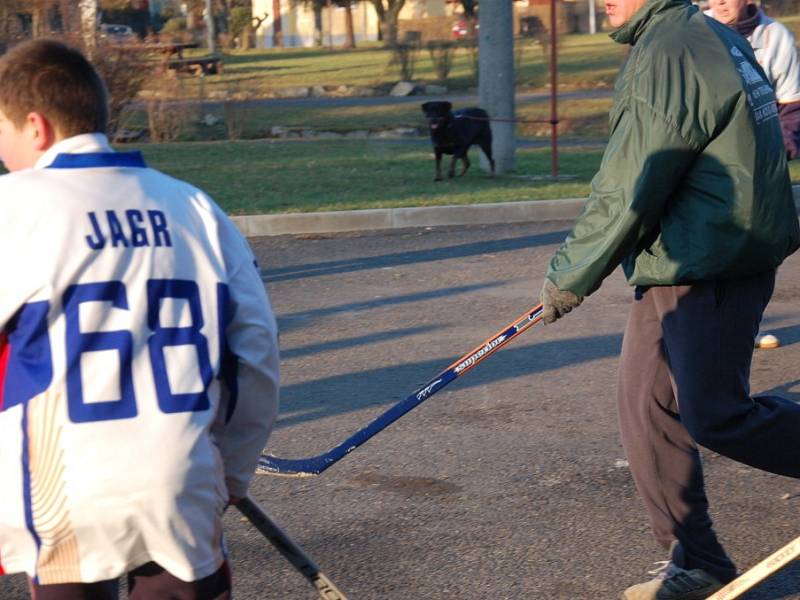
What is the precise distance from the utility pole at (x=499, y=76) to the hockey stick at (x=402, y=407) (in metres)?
11.0

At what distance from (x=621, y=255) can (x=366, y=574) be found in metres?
1.34

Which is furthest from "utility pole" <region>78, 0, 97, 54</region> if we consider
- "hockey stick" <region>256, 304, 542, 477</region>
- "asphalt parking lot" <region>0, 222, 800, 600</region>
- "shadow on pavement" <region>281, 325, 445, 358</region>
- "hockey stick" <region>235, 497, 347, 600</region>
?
"hockey stick" <region>235, 497, 347, 600</region>

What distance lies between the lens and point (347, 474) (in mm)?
5090

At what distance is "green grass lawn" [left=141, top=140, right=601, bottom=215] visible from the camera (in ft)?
40.6

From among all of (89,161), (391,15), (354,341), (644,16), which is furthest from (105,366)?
(391,15)

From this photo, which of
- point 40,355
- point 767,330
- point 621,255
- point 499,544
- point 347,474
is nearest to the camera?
point 40,355

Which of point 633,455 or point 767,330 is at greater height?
point 633,455

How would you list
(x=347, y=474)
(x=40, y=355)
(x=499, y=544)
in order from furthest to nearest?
(x=347, y=474) < (x=499, y=544) < (x=40, y=355)

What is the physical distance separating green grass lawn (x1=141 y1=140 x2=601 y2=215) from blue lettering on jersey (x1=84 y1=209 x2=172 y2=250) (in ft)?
31.1

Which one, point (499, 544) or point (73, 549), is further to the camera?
point (499, 544)

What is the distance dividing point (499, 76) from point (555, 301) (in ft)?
37.5

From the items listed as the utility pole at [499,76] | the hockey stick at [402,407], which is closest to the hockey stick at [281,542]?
the hockey stick at [402,407]

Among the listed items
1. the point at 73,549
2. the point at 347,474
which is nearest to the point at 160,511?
the point at 73,549

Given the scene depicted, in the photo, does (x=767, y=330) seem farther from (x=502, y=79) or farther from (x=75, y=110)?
(x=502, y=79)
